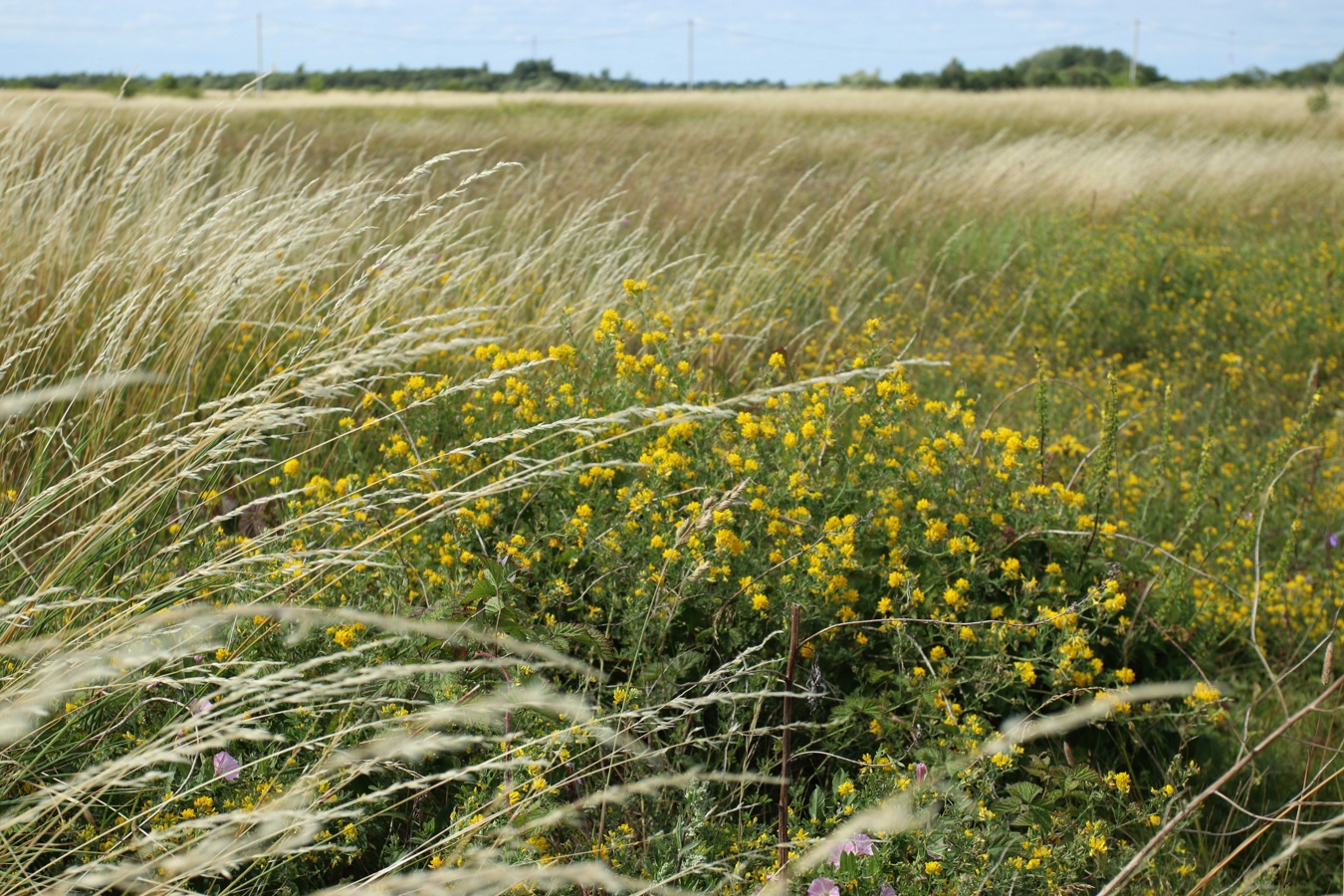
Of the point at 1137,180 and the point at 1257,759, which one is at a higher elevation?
the point at 1137,180

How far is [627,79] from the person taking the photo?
52000mm

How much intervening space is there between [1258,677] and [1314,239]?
6581mm

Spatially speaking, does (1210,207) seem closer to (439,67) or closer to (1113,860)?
(1113,860)

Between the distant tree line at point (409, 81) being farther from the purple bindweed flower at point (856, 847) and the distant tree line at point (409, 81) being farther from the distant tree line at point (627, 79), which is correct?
the purple bindweed flower at point (856, 847)

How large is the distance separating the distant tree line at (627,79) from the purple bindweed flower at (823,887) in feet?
106

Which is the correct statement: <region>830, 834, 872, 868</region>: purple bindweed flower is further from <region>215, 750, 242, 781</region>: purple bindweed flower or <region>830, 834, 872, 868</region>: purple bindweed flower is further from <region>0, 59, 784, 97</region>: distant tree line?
<region>0, 59, 784, 97</region>: distant tree line

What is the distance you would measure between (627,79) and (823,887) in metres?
54.4

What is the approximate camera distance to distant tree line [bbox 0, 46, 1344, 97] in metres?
39.0

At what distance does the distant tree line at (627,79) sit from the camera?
39.0m

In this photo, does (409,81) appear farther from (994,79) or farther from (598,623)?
(598,623)

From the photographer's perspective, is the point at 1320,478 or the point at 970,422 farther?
the point at 1320,478

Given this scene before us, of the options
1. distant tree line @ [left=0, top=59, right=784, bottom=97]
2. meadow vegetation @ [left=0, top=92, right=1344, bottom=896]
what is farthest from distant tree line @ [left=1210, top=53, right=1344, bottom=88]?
meadow vegetation @ [left=0, top=92, right=1344, bottom=896]

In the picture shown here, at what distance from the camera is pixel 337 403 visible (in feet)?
10.9

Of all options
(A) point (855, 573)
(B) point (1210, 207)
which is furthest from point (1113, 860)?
(B) point (1210, 207)
